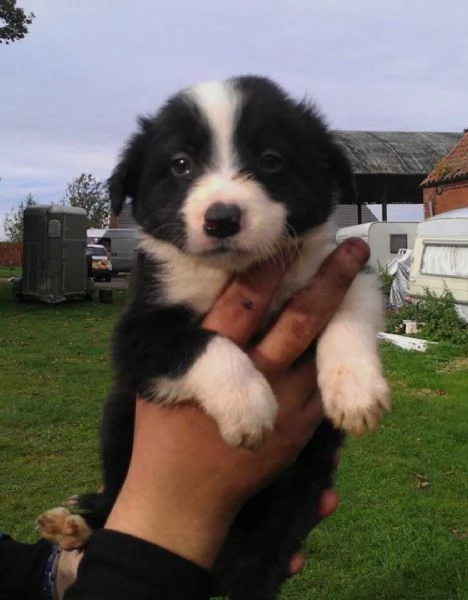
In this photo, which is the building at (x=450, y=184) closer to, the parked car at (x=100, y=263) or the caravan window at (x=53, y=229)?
the caravan window at (x=53, y=229)

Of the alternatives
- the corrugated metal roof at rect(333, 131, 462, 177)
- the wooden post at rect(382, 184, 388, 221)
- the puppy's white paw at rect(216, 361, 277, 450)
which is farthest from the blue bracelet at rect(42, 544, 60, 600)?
the wooden post at rect(382, 184, 388, 221)

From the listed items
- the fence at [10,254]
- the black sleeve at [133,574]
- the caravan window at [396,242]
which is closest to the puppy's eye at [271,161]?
the black sleeve at [133,574]

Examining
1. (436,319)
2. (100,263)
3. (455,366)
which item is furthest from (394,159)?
(455,366)

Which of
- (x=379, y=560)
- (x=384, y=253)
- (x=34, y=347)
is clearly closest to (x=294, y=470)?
(x=379, y=560)

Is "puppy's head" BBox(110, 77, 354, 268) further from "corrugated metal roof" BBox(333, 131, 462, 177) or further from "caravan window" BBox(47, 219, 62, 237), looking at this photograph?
"corrugated metal roof" BBox(333, 131, 462, 177)

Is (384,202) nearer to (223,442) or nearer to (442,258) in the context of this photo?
(442,258)

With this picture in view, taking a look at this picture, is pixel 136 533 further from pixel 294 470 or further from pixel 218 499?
pixel 294 470
